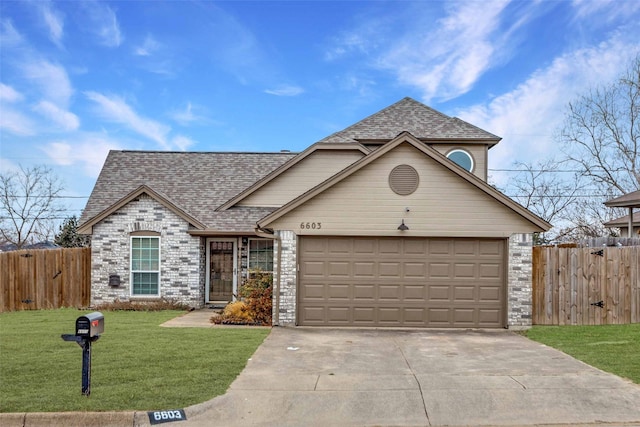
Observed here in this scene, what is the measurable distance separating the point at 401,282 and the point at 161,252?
8.50 meters

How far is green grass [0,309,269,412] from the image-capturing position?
7133 mm

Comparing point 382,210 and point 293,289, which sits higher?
point 382,210

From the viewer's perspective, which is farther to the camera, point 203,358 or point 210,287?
point 210,287

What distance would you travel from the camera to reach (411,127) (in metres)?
19.8

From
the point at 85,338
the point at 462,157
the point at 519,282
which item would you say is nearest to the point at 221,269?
the point at 462,157

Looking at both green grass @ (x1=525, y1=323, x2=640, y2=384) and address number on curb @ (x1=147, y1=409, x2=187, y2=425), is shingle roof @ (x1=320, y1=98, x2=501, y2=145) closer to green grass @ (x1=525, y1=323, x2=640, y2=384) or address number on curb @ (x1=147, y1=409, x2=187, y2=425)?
green grass @ (x1=525, y1=323, x2=640, y2=384)

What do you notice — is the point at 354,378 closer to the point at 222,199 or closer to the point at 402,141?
the point at 402,141

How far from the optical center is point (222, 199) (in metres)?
20.2

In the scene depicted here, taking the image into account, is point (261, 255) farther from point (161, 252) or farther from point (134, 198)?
point (134, 198)

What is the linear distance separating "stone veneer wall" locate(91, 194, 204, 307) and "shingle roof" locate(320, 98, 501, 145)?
20.2 ft

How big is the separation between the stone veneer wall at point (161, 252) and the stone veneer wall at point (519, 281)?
32.5ft

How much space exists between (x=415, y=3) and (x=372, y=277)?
28.2 feet

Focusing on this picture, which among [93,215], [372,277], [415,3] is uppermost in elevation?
[415,3]

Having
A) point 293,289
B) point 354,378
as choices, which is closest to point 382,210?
point 293,289
